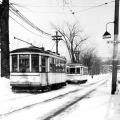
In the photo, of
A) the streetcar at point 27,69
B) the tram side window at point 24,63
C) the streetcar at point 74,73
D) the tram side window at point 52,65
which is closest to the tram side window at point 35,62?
the streetcar at point 27,69

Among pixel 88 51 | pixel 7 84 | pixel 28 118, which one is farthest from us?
pixel 88 51

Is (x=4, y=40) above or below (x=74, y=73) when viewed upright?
above

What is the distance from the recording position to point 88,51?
283ft

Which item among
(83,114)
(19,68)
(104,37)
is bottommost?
(83,114)

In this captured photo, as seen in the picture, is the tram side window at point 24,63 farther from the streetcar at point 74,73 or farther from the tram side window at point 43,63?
the streetcar at point 74,73

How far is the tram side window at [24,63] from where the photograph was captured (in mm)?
18531

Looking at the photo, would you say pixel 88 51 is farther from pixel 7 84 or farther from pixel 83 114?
pixel 83 114

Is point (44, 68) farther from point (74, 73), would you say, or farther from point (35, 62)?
point (74, 73)

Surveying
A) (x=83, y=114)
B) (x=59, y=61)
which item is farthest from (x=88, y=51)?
(x=83, y=114)

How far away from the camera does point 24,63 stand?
61.1ft

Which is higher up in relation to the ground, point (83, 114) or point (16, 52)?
point (16, 52)

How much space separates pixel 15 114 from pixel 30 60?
9.50m

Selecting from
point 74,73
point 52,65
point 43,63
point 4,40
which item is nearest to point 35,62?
point 43,63

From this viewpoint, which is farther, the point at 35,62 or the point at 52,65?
the point at 52,65
